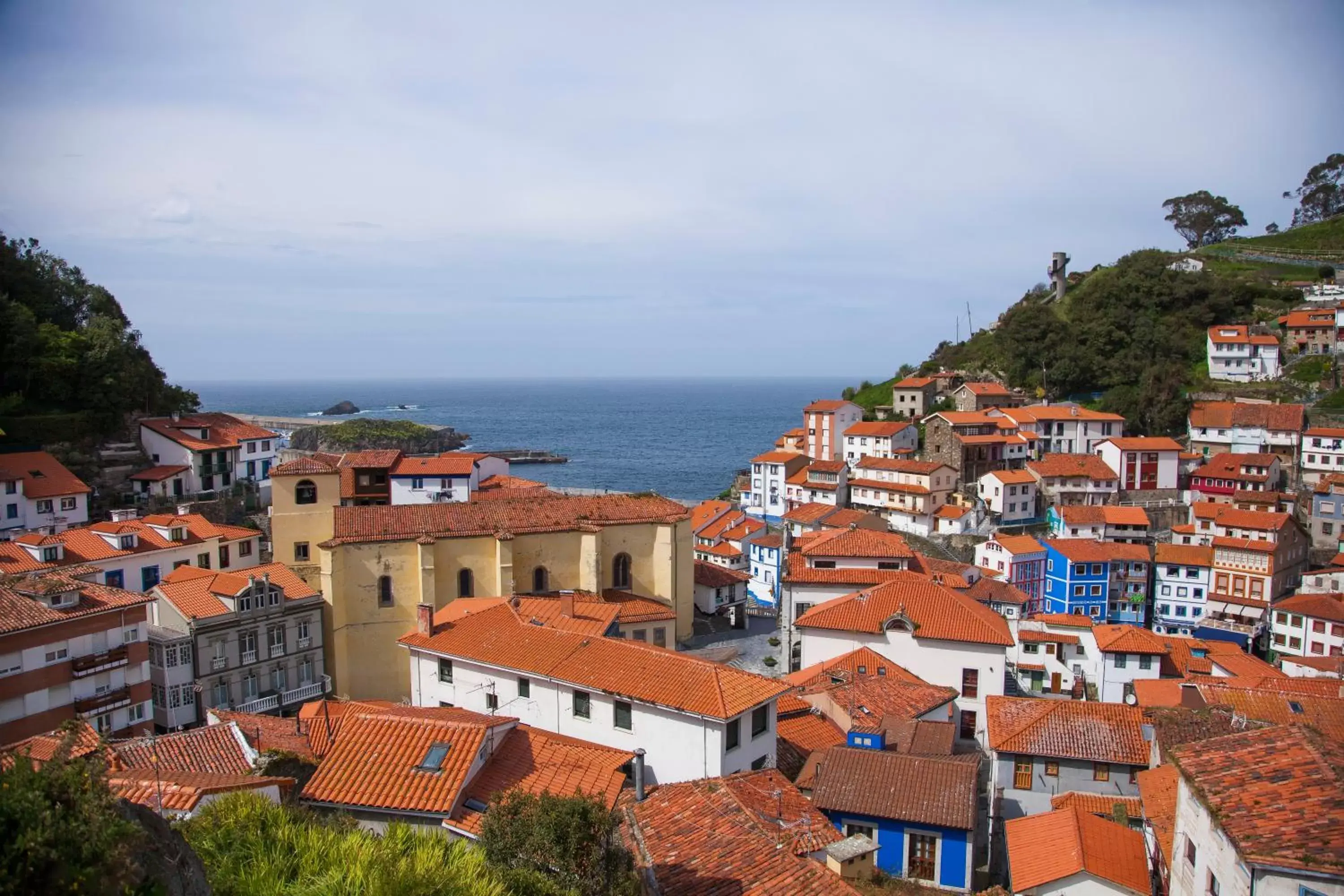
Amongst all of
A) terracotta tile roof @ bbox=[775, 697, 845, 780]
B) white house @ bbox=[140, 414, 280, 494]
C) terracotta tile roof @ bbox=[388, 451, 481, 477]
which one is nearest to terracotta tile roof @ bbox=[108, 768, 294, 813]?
terracotta tile roof @ bbox=[775, 697, 845, 780]

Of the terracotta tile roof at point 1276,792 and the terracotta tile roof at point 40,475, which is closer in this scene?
the terracotta tile roof at point 1276,792

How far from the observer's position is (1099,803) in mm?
17609

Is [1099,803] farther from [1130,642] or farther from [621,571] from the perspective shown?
[621,571]

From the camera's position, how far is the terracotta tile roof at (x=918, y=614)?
26.4m

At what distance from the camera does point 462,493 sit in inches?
1714

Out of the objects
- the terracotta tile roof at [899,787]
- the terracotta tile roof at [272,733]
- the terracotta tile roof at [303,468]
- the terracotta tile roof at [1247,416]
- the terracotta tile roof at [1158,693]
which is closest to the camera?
the terracotta tile roof at [272,733]

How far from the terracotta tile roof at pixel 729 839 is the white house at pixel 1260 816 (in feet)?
13.6

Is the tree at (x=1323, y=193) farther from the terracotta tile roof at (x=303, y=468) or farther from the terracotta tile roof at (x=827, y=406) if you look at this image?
the terracotta tile roof at (x=303, y=468)

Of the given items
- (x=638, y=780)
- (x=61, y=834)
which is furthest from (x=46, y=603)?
(x=61, y=834)

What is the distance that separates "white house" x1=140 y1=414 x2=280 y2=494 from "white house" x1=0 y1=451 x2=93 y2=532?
19.7ft

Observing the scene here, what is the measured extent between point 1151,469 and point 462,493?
50.2 meters

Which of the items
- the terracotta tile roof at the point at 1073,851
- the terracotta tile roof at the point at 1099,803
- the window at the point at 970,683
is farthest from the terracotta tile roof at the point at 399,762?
the window at the point at 970,683

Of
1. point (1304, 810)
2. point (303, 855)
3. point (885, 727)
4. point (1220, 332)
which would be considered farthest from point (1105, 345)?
point (303, 855)

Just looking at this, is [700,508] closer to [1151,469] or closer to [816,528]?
[816,528]
